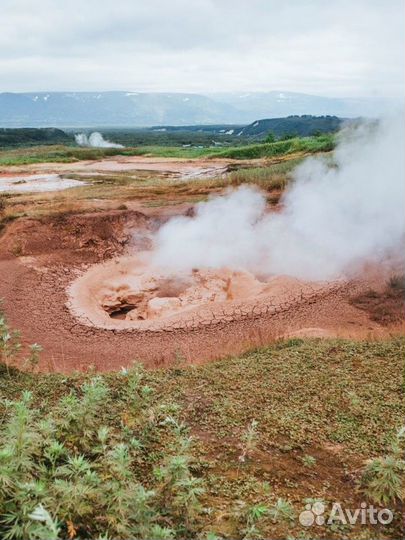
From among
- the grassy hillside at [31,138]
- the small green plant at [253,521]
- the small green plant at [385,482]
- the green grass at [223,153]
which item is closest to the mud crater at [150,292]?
the small green plant at [385,482]

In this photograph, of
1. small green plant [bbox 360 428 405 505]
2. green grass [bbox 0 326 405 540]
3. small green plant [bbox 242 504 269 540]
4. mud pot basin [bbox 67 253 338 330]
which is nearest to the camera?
small green plant [bbox 242 504 269 540]

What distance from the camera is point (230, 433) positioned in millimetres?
3990

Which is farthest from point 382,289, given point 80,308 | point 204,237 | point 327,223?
point 80,308

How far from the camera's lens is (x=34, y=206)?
14531mm

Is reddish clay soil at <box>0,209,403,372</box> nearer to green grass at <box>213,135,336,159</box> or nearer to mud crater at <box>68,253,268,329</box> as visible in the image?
mud crater at <box>68,253,268,329</box>

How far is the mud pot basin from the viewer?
8141 millimetres

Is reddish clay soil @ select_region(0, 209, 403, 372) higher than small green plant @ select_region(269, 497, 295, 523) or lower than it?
lower

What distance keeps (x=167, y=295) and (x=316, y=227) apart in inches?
141

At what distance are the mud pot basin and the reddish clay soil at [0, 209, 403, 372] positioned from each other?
0.8 inches

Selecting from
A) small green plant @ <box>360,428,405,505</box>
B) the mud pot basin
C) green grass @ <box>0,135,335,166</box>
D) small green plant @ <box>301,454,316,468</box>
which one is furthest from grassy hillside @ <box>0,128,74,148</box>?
small green plant @ <box>360,428,405,505</box>

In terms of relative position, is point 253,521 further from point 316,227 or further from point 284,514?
point 316,227

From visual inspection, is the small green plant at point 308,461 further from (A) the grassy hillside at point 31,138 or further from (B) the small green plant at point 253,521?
(A) the grassy hillside at point 31,138

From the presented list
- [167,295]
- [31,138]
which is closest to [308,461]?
[167,295]

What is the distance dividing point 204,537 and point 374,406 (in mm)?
2511
